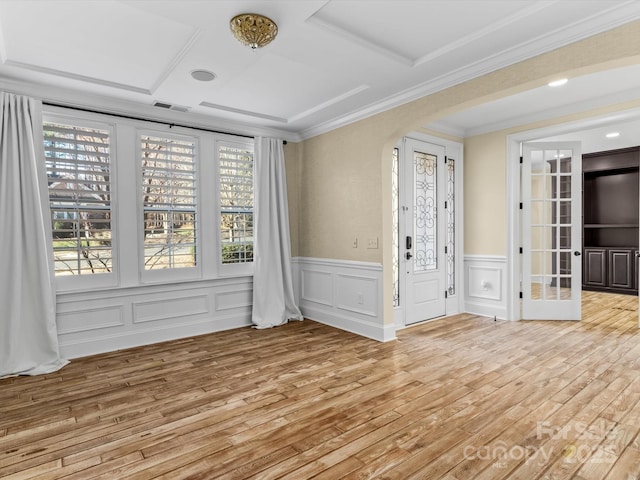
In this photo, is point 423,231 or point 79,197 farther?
point 423,231

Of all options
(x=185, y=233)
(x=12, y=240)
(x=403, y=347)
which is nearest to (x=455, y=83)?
(x=403, y=347)

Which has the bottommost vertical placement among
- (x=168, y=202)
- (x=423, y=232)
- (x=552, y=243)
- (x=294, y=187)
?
(x=552, y=243)

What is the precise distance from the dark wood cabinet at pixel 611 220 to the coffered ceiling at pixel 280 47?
13.1ft

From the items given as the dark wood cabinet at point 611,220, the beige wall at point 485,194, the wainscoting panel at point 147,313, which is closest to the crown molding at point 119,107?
the wainscoting panel at point 147,313

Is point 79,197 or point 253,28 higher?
point 253,28

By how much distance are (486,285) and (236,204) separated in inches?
148

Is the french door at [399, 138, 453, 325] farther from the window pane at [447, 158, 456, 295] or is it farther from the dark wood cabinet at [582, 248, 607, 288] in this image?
the dark wood cabinet at [582, 248, 607, 288]

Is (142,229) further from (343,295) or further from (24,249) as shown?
(343,295)

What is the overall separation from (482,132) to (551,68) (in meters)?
2.68

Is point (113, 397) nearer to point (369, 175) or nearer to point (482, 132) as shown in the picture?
point (369, 175)

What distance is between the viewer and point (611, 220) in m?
7.59

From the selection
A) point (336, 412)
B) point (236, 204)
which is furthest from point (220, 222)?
point (336, 412)

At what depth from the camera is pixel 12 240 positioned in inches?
135

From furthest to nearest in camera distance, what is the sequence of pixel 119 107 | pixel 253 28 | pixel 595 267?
1. pixel 595 267
2. pixel 119 107
3. pixel 253 28
